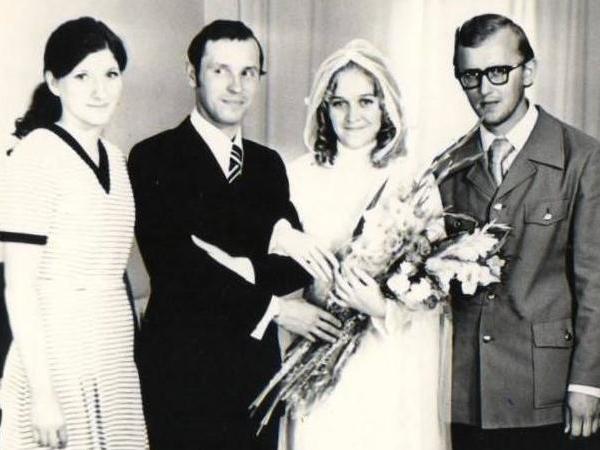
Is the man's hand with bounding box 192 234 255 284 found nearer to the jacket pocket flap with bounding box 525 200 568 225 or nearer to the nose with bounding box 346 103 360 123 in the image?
the nose with bounding box 346 103 360 123

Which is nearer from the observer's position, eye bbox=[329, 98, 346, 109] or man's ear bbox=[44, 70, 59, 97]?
man's ear bbox=[44, 70, 59, 97]

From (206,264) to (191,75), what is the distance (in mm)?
334

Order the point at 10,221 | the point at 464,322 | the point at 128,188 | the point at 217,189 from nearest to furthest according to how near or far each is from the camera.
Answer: the point at 10,221 < the point at 128,188 < the point at 217,189 < the point at 464,322

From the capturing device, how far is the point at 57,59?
1242 millimetres

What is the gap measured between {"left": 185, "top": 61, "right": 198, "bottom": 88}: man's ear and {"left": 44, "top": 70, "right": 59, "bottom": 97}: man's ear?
26cm

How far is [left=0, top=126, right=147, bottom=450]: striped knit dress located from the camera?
1.19 m

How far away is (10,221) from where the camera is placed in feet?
3.88

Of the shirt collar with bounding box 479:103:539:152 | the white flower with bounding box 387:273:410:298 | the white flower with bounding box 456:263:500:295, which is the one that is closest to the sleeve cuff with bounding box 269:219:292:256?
the white flower with bounding box 387:273:410:298

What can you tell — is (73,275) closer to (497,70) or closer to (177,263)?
(177,263)

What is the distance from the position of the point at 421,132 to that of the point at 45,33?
703 millimetres

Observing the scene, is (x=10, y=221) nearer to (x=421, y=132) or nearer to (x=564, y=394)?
(x=421, y=132)

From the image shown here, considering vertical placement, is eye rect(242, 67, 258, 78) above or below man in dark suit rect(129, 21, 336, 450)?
above

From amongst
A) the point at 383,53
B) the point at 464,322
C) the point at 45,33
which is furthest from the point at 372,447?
the point at 45,33

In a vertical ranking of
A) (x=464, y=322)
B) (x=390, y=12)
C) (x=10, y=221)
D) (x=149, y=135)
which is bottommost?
(x=464, y=322)
